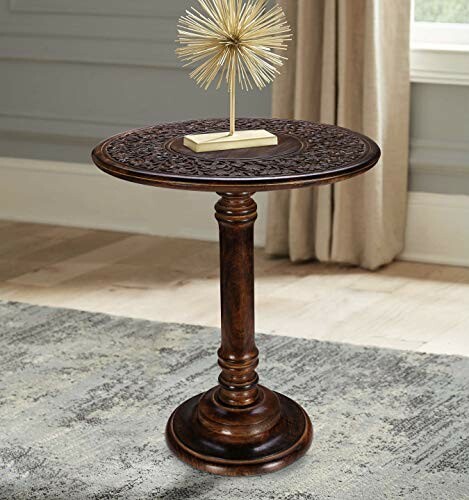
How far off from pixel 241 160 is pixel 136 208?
7.51 ft

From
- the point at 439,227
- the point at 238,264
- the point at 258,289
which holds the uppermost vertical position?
the point at 238,264

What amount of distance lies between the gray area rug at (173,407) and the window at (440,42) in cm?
125

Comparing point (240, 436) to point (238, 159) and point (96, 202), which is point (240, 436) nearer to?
point (238, 159)

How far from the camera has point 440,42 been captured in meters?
4.06

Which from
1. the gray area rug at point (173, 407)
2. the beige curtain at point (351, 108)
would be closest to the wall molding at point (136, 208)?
the beige curtain at point (351, 108)

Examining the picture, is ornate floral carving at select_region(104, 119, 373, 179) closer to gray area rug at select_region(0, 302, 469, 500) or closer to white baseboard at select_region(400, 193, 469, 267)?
gray area rug at select_region(0, 302, 469, 500)

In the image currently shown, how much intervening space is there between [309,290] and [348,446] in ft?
4.09

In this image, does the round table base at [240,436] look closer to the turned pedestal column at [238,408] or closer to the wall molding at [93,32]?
the turned pedestal column at [238,408]

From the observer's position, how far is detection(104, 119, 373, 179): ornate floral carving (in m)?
2.28

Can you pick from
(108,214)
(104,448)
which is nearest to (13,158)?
(108,214)

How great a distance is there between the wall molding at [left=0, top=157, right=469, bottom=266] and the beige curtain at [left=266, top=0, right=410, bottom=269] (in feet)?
0.35

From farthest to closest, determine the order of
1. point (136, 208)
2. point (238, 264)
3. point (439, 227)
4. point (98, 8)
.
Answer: point (136, 208) < point (98, 8) < point (439, 227) < point (238, 264)

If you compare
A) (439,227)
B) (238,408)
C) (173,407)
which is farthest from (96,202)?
(238,408)

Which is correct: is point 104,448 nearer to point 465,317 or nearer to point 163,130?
point 163,130
